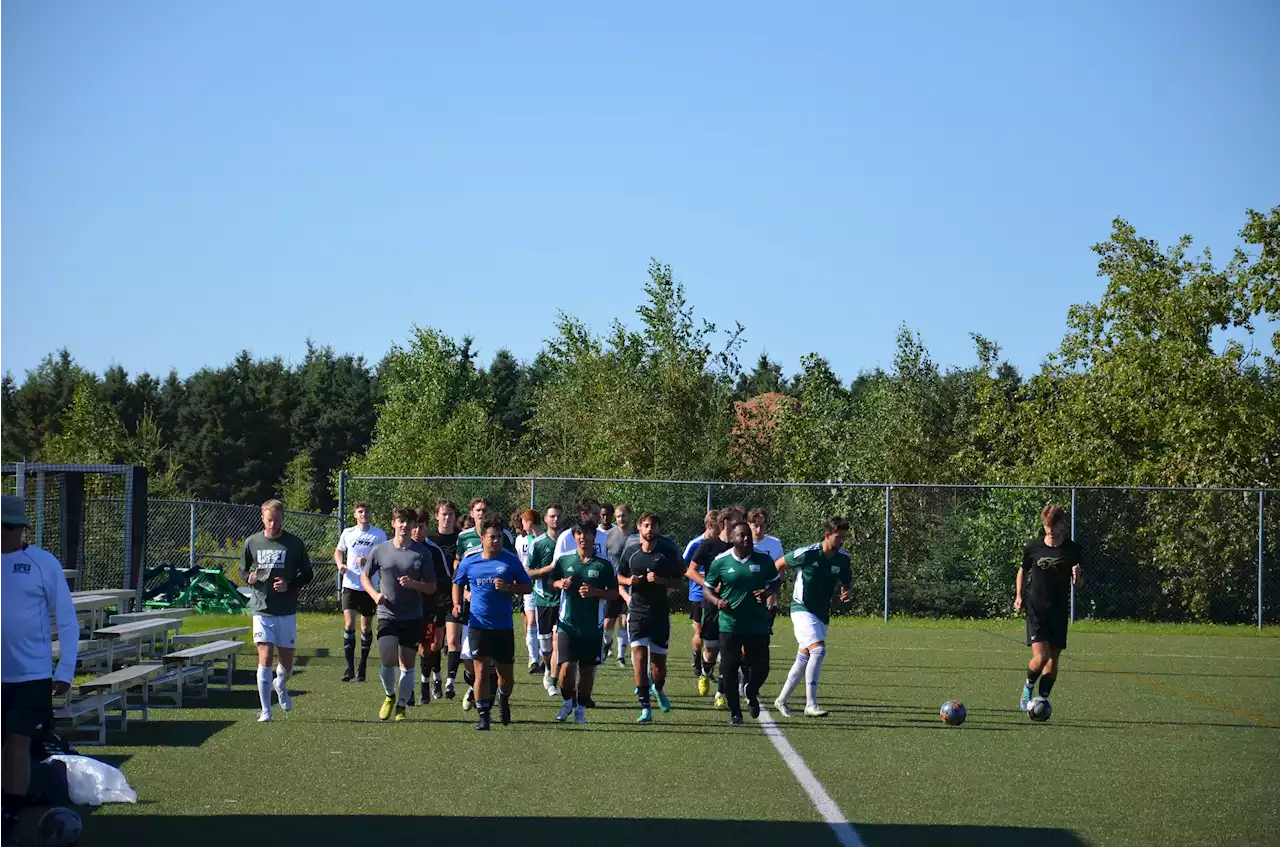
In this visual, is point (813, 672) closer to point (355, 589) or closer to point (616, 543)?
point (616, 543)

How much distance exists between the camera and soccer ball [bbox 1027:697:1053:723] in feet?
48.1

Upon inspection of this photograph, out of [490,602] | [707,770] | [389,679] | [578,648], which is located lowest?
[707,770]

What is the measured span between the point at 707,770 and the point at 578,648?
10.5 feet

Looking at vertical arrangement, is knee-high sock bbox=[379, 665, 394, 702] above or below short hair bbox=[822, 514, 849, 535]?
below

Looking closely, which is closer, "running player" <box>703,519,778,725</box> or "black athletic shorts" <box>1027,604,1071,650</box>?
"running player" <box>703,519,778,725</box>

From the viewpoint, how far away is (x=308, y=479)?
3428 inches

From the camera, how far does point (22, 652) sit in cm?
Answer: 819

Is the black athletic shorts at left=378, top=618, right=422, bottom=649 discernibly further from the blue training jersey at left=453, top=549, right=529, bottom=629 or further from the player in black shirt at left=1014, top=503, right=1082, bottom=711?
the player in black shirt at left=1014, top=503, right=1082, bottom=711

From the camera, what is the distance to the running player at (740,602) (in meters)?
14.0

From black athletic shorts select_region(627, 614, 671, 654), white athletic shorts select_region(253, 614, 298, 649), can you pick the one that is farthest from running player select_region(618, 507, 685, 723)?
white athletic shorts select_region(253, 614, 298, 649)

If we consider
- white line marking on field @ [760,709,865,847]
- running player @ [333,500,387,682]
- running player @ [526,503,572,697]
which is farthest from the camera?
running player @ [333,500,387,682]

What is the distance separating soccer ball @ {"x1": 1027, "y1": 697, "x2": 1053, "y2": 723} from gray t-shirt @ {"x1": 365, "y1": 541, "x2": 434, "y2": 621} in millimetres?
6154

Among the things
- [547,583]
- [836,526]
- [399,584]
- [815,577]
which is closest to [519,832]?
[399,584]

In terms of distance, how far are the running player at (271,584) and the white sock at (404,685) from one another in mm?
1124
